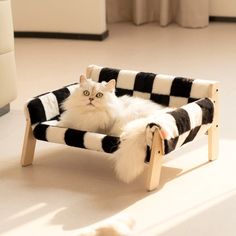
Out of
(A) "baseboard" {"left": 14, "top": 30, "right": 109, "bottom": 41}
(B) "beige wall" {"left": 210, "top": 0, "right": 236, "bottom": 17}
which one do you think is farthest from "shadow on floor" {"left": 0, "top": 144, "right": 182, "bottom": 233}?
(B) "beige wall" {"left": 210, "top": 0, "right": 236, "bottom": 17}

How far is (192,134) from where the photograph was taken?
213 centimetres

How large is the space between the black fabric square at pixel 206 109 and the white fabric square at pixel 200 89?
0.06 m

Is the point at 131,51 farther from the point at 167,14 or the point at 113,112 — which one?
the point at 113,112

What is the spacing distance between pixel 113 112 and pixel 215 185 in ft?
1.59

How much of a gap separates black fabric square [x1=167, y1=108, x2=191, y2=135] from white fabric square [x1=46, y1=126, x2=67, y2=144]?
1.39 ft

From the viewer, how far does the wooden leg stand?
229 centimetres

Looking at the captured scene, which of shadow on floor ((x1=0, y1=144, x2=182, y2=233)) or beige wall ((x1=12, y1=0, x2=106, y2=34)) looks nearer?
shadow on floor ((x1=0, y1=144, x2=182, y2=233))

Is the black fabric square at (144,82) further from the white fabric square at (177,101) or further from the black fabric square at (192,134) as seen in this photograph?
the black fabric square at (192,134)

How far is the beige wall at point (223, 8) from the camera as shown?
504 centimetres

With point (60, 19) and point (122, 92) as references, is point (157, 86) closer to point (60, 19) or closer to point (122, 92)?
point (122, 92)

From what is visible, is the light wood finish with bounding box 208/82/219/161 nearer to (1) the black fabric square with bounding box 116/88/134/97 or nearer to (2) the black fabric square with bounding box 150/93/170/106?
(2) the black fabric square with bounding box 150/93/170/106

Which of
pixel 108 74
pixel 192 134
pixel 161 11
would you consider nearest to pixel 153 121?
pixel 192 134

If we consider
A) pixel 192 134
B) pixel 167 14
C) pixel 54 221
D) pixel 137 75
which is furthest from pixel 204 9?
pixel 54 221

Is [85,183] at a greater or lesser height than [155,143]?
lesser
